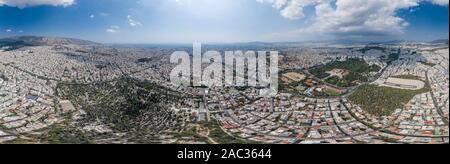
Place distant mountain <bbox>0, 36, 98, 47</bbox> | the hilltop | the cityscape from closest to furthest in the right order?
the cityscape, the hilltop, distant mountain <bbox>0, 36, 98, 47</bbox>

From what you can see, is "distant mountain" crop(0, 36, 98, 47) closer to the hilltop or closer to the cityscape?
the hilltop

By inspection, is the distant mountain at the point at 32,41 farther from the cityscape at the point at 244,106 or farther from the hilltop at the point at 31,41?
the cityscape at the point at 244,106

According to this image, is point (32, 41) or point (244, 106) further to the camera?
point (32, 41)

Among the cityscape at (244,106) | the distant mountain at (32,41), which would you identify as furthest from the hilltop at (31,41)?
the cityscape at (244,106)

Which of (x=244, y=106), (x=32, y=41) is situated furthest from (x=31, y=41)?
(x=244, y=106)

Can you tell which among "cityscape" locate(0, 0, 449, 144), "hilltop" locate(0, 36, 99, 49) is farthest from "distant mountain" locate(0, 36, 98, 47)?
"cityscape" locate(0, 0, 449, 144)

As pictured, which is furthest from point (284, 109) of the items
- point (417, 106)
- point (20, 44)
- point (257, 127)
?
point (20, 44)

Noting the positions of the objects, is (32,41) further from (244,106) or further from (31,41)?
(244,106)

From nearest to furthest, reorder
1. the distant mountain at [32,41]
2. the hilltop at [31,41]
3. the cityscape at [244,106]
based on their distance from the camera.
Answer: the cityscape at [244,106]
the hilltop at [31,41]
the distant mountain at [32,41]

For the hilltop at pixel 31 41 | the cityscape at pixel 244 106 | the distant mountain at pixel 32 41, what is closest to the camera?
the cityscape at pixel 244 106

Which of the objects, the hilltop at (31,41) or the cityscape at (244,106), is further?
the hilltop at (31,41)
